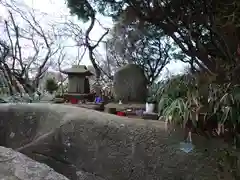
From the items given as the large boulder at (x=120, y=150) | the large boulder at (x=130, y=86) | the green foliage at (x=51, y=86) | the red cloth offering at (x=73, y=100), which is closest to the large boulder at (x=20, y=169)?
the large boulder at (x=120, y=150)

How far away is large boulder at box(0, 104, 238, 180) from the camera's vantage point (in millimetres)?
2123

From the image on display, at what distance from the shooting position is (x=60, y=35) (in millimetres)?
7621

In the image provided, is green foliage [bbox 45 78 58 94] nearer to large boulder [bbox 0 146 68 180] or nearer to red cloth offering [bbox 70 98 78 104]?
red cloth offering [bbox 70 98 78 104]

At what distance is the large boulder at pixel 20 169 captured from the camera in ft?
4.37

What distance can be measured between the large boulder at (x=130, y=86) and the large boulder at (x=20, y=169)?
12.8ft

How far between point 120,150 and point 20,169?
1.16 metres

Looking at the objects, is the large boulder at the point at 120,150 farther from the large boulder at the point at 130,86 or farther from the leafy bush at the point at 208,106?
the large boulder at the point at 130,86

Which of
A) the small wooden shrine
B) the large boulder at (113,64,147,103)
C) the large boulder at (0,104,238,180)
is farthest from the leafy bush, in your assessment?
the small wooden shrine

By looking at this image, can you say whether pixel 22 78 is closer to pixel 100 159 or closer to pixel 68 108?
pixel 68 108

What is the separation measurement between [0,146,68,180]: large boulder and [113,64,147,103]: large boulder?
3.89 metres

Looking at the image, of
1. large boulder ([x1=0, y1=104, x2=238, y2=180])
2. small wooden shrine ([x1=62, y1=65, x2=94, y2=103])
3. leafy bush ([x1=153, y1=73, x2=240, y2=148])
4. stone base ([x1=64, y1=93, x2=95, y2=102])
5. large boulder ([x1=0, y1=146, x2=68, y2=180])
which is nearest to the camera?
large boulder ([x1=0, y1=146, x2=68, y2=180])

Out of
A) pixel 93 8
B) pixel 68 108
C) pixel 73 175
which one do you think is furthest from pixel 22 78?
pixel 73 175

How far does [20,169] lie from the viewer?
1401mm

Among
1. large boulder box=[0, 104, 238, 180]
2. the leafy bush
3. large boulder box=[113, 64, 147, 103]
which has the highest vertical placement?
large boulder box=[113, 64, 147, 103]
